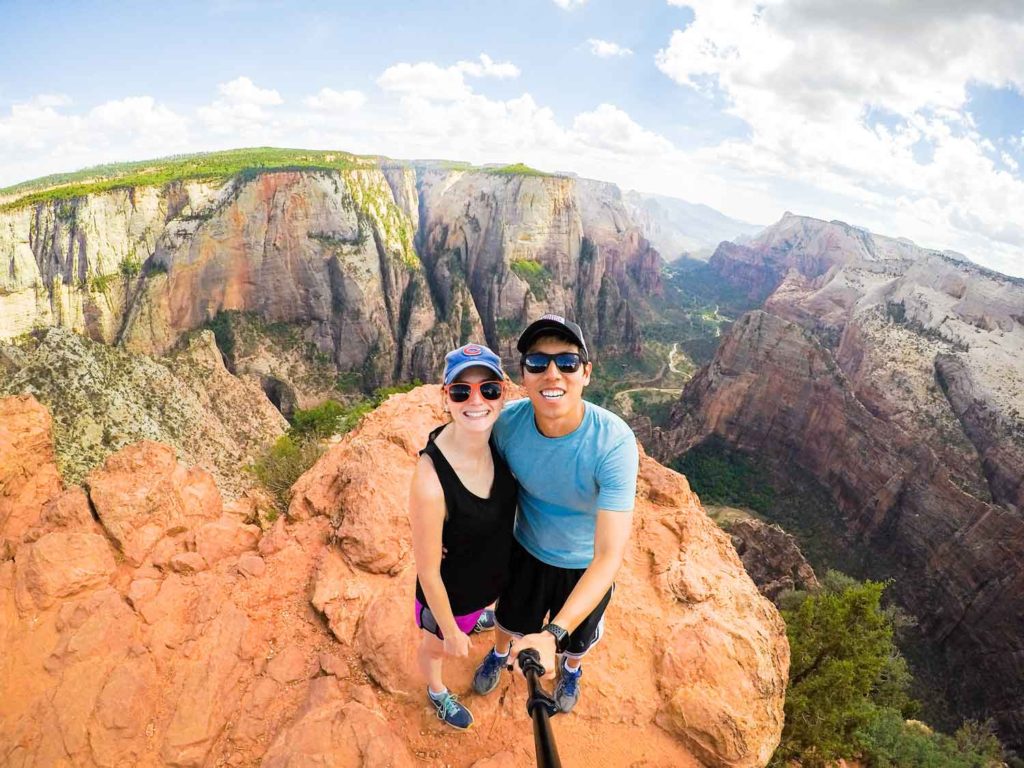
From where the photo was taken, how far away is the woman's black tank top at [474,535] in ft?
12.1

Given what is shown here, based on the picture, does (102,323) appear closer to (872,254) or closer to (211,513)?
(211,513)

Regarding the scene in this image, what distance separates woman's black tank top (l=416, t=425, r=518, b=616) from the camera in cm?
368

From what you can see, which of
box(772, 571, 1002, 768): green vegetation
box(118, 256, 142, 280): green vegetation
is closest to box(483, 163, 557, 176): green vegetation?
box(118, 256, 142, 280): green vegetation

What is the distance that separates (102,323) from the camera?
1929 inches

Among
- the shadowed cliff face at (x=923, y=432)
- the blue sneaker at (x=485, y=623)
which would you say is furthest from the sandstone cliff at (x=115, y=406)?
the shadowed cliff face at (x=923, y=432)

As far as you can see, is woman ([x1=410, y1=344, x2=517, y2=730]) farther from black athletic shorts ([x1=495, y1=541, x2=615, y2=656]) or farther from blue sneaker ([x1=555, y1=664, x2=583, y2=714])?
blue sneaker ([x1=555, y1=664, x2=583, y2=714])

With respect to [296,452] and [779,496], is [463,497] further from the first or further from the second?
[779,496]

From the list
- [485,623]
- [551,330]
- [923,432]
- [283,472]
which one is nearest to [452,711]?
[485,623]

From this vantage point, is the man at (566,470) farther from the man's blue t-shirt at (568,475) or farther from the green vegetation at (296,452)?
the green vegetation at (296,452)

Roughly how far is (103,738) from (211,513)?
3826mm

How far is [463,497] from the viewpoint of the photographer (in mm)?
3697

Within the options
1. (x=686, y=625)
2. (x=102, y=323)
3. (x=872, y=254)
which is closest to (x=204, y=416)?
(x=686, y=625)

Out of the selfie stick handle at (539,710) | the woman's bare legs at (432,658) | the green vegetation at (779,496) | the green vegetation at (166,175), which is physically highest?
the green vegetation at (166,175)

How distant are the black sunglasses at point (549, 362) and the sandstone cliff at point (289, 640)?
4.47 meters
